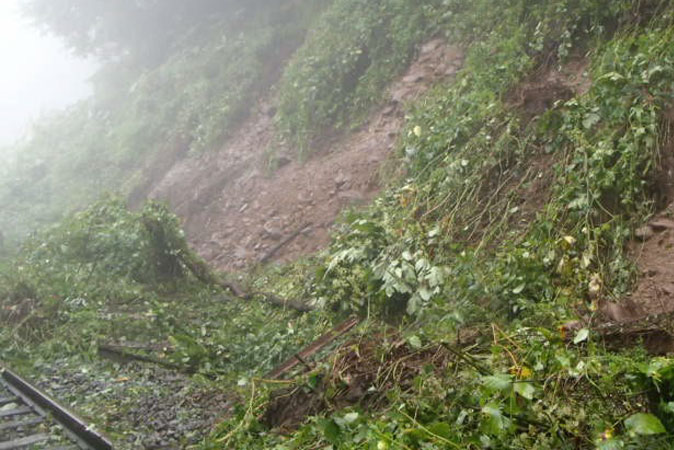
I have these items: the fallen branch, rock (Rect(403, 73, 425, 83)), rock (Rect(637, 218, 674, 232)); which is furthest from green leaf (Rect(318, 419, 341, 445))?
rock (Rect(403, 73, 425, 83))

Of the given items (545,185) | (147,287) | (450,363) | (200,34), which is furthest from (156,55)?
(450,363)

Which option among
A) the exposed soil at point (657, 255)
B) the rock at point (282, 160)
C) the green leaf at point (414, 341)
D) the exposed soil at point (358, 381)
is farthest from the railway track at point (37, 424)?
the rock at point (282, 160)

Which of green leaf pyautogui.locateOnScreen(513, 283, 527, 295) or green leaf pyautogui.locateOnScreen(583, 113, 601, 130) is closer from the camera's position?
green leaf pyautogui.locateOnScreen(513, 283, 527, 295)

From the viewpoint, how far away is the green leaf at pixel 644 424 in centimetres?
297

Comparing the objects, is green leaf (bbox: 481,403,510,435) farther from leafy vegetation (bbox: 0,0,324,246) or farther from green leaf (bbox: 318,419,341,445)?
leafy vegetation (bbox: 0,0,324,246)

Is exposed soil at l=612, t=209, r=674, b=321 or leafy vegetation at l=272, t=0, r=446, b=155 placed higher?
leafy vegetation at l=272, t=0, r=446, b=155

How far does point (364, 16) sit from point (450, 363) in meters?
10.8

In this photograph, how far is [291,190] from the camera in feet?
40.9

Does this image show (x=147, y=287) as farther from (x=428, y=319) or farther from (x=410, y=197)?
(x=428, y=319)

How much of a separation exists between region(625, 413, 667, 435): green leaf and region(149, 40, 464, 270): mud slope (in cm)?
751

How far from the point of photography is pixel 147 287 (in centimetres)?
1002

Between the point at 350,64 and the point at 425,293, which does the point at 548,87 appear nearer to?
the point at 425,293

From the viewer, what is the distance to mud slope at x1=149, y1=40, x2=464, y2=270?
11102 mm

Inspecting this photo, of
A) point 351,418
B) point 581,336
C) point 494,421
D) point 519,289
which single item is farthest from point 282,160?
point 494,421
